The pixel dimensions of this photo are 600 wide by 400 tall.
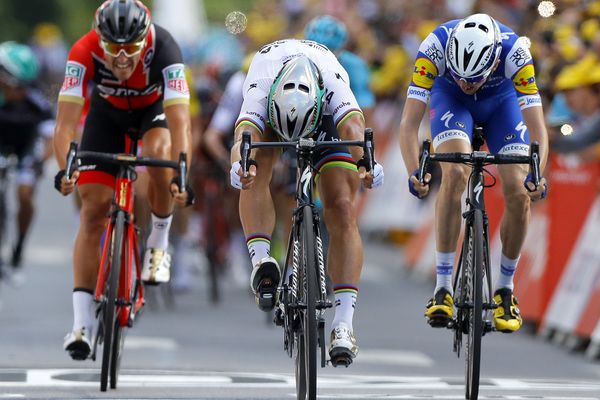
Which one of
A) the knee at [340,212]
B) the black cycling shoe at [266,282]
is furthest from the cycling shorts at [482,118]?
the black cycling shoe at [266,282]

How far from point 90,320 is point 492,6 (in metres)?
8.44

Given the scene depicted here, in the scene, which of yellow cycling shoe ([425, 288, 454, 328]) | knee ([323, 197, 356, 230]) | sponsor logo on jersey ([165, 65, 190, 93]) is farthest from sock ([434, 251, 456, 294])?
sponsor logo on jersey ([165, 65, 190, 93])

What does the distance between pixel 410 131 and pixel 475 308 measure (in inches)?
48.6

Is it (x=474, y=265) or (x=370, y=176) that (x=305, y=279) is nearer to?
(x=370, y=176)

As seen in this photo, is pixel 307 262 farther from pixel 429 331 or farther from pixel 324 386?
pixel 429 331

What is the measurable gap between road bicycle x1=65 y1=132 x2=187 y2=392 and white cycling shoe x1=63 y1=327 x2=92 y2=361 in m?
0.05

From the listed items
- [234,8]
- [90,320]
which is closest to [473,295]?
[90,320]

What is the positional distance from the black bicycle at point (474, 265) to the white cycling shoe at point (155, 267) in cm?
197

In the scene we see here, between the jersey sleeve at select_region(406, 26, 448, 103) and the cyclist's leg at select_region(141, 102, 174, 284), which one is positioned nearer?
the jersey sleeve at select_region(406, 26, 448, 103)

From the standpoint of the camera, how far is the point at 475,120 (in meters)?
10.6

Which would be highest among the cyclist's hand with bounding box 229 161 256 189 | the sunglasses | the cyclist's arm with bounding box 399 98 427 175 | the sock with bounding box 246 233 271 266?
the sunglasses

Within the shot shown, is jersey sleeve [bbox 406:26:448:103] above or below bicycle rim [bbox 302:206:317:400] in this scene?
above

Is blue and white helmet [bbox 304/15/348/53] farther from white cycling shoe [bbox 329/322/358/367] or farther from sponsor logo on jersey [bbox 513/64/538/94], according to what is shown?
white cycling shoe [bbox 329/322/358/367]

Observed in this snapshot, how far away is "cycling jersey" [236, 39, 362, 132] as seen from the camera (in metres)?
9.59
